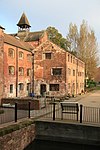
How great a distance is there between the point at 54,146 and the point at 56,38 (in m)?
48.6

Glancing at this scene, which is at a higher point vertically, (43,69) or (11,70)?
(43,69)

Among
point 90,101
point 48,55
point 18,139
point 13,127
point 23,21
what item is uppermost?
point 23,21

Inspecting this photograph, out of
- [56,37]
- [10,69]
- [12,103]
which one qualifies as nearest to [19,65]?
[10,69]

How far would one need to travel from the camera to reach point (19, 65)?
113ft

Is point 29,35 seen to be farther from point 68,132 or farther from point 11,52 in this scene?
point 68,132

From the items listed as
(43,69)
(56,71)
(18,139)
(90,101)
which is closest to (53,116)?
(18,139)

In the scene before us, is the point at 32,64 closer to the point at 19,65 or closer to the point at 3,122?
the point at 19,65

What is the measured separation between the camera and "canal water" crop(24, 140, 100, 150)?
43.9 feet

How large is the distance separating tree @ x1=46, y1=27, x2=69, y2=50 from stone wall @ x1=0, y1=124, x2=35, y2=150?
46.1 meters

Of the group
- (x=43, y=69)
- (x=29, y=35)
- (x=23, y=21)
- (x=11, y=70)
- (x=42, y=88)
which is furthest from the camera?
(x=23, y=21)

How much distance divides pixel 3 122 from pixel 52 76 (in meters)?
23.8

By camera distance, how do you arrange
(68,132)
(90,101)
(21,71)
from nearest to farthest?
1. (68,132)
2. (90,101)
3. (21,71)

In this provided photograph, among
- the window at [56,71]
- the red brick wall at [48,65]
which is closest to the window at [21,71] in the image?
the red brick wall at [48,65]

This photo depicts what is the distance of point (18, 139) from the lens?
1245cm
